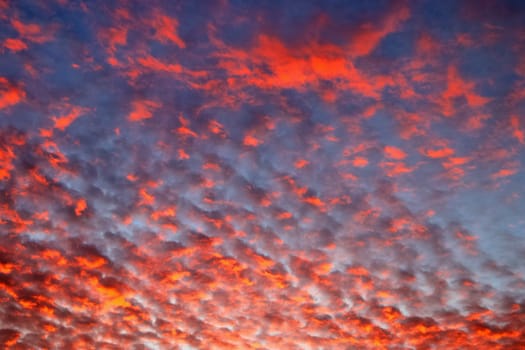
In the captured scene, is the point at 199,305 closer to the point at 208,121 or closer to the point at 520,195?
the point at 208,121

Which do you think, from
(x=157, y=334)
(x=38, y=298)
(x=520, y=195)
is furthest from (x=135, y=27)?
(x=157, y=334)

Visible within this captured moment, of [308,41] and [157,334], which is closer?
[308,41]

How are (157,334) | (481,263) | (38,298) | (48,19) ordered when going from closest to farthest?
(48,19) < (481,263) < (38,298) < (157,334)

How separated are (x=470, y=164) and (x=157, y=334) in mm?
7909

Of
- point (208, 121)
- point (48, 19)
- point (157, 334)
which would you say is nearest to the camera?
point (48, 19)

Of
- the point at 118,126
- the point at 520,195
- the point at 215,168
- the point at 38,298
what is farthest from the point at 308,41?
the point at 38,298

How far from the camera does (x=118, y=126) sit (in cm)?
602

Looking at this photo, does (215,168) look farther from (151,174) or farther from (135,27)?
(135,27)

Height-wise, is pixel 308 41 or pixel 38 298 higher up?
pixel 308 41

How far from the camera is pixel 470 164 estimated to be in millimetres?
6215

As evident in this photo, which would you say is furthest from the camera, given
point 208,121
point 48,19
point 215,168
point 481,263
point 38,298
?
point 38,298

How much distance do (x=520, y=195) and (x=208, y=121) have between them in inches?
198

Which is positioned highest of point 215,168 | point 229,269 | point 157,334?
point 215,168

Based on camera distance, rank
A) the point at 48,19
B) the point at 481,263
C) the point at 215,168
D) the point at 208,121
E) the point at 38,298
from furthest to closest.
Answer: the point at 38,298 < the point at 481,263 < the point at 215,168 < the point at 208,121 < the point at 48,19
